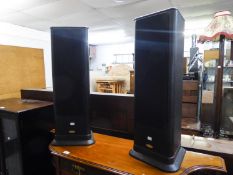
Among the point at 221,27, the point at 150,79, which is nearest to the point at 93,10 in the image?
the point at 221,27

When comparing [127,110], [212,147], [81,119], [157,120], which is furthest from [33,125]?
[212,147]

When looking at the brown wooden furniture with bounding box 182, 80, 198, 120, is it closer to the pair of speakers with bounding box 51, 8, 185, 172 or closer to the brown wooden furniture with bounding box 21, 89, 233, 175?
the brown wooden furniture with bounding box 21, 89, 233, 175

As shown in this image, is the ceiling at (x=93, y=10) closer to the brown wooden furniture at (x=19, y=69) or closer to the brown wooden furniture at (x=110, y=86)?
the brown wooden furniture at (x=19, y=69)

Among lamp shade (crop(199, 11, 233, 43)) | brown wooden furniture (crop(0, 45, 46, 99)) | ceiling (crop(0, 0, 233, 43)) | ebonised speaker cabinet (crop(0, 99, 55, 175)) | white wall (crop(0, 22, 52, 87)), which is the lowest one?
ebonised speaker cabinet (crop(0, 99, 55, 175))

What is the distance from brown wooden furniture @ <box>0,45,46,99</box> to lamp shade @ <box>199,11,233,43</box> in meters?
3.65

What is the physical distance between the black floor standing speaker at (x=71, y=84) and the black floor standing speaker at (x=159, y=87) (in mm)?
460

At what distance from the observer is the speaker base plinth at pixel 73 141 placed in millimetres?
1441

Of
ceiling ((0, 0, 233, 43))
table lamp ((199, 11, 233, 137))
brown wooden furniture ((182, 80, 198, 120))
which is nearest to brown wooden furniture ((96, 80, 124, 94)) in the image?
ceiling ((0, 0, 233, 43))

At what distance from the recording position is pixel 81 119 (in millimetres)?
1460

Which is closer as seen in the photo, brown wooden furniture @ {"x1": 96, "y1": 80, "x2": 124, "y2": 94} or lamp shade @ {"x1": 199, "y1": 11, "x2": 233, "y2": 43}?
lamp shade @ {"x1": 199, "y1": 11, "x2": 233, "y2": 43}

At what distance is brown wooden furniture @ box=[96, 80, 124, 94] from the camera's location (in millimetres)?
4155

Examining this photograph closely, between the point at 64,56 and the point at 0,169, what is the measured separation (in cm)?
153

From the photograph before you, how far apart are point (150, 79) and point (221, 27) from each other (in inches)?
59.4

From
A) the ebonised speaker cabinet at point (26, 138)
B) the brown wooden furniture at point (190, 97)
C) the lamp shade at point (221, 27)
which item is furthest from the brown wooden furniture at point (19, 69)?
the lamp shade at point (221, 27)
